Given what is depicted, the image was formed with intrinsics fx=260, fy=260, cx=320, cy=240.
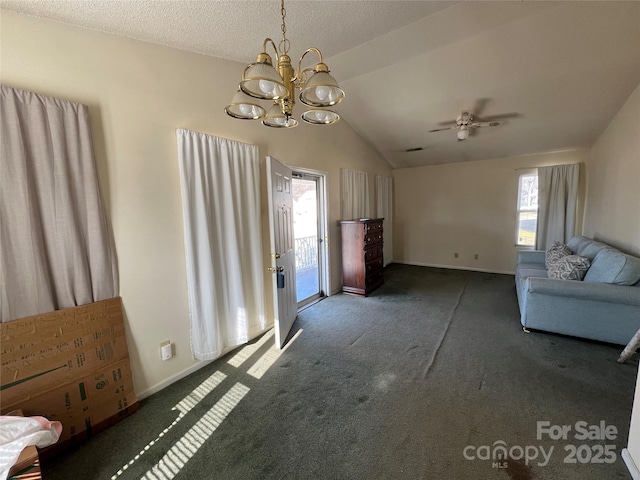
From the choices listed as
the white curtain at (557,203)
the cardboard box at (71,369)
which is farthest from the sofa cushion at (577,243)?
the cardboard box at (71,369)

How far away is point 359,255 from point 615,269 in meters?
2.68

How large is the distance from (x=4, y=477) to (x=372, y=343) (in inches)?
96.5

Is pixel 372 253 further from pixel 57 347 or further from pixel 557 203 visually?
pixel 57 347

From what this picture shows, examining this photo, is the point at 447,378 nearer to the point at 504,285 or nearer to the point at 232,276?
the point at 232,276

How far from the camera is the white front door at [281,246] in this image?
248cm

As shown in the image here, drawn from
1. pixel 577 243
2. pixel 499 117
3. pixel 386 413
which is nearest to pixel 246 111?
pixel 386 413

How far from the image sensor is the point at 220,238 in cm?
237

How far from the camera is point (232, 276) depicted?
2.45m

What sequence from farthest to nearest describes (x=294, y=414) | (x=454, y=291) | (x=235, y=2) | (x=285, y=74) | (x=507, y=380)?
(x=454, y=291) < (x=507, y=380) < (x=294, y=414) < (x=235, y=2) < (x=285, y=74)

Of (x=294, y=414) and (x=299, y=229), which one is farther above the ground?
(x=299, y=229)

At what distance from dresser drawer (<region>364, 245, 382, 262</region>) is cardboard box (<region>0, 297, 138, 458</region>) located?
10.2 feet

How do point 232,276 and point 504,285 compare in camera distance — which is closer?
point 232,276

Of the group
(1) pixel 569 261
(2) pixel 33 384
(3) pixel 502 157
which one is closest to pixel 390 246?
(3) pixel 502 157

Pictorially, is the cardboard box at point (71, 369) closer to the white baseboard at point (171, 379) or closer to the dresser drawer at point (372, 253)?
the white baseboard at point (171, 379)
